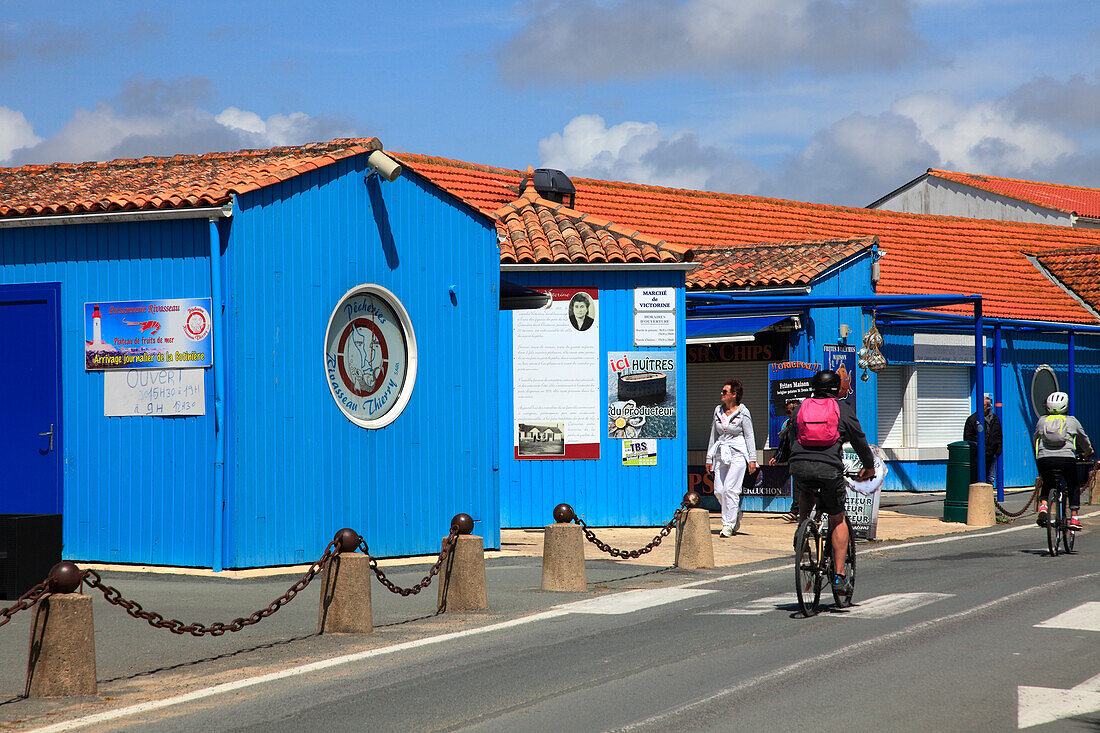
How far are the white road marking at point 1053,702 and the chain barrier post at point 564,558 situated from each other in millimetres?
4789

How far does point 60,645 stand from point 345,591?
2.36 metres

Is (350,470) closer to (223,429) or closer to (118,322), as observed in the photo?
(223,429)

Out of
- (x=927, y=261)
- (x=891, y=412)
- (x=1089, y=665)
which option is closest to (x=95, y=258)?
(x=1089, y=665)

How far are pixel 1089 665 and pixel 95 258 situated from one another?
30.6ft

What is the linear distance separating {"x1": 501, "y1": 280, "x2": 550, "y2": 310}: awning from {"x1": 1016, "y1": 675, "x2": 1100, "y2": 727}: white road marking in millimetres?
9346

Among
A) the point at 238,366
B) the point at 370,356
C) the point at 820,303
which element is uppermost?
the point at 820,303

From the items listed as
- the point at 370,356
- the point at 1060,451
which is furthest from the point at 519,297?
the point at 1060,451

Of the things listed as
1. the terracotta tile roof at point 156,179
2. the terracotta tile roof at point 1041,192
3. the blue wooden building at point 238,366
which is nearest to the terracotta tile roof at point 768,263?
the blue wooden building at point 238,366

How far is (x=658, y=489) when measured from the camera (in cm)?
1659

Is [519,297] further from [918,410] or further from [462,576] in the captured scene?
[918,410]

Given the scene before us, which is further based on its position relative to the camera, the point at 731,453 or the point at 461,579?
the point at 731,453

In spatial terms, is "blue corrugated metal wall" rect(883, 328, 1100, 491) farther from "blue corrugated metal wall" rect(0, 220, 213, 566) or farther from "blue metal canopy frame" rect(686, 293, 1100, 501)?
"blue corrugated metal wall" rect(0, 220, 213, 566)

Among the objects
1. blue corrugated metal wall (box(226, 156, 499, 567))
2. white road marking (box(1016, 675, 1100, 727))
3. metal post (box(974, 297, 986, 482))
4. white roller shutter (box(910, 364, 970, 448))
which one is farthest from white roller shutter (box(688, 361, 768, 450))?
white road marking (box(1016, 675, 1100, 727))

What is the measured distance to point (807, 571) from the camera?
375 inches
